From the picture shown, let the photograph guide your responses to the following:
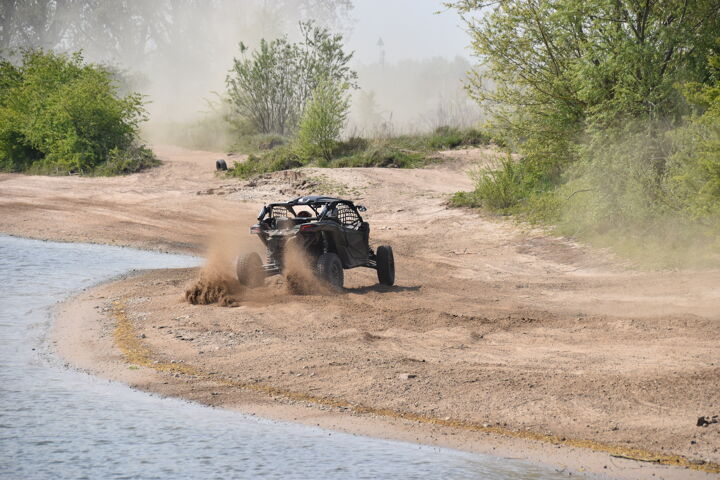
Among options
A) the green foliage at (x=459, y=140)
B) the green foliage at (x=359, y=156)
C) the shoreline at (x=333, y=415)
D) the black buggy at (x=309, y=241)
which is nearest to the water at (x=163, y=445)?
the shoreline at (x=333, y=415)

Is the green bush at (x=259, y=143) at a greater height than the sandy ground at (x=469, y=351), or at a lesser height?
greater

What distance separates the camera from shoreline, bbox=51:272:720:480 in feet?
19.4

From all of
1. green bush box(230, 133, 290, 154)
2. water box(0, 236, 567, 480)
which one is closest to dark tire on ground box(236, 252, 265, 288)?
water box(0, 236, 567, 480)

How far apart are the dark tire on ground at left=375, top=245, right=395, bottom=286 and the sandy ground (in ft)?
0.83

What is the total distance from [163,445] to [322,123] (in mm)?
25247

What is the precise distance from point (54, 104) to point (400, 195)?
16.8 metres

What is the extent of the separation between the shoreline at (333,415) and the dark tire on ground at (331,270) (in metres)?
2.89

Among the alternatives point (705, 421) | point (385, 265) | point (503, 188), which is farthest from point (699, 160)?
point (503, 188)

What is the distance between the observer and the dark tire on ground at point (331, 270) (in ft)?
41.2

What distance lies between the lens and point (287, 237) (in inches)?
491

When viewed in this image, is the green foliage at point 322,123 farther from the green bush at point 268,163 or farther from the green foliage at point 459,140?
the green foliage at point 459,140

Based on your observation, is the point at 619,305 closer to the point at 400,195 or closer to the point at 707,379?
the point at 707,379

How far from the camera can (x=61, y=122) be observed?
1369 inches

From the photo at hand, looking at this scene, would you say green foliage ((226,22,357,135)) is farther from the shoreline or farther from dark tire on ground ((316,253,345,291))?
the shoreline
